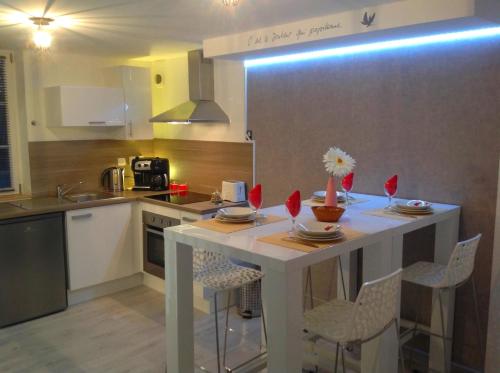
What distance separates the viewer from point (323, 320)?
2162 millimetres

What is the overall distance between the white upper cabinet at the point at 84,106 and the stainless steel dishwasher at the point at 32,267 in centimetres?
93

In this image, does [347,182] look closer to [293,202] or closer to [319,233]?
[293,202]

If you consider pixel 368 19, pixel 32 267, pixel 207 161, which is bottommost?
pixel 32 267

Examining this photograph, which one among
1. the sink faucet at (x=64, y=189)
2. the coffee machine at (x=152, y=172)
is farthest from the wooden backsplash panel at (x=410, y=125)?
the sink faucet at (x=64, y=189)

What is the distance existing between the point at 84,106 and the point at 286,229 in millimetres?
2728

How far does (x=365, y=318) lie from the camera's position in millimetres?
1922

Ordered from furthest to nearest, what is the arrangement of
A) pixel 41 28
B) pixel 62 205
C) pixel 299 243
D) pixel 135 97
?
pixel 135 97, pixel 62 205, pixel 41 28, pixel 299 243

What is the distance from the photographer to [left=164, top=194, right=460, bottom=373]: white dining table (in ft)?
→ 6.01

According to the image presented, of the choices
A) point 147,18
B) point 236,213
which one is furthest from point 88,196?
point 236,213

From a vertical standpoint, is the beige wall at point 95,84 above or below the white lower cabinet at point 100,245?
above

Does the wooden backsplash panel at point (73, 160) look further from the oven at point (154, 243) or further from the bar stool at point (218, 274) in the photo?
the bar stool at point (218, 274)

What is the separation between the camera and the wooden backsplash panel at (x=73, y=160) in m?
4.27

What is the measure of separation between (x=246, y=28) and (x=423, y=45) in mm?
1147

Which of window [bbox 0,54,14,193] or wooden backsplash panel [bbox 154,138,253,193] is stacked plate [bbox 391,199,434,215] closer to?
wooden backsplash panel [bbox 154,138,253,193]
